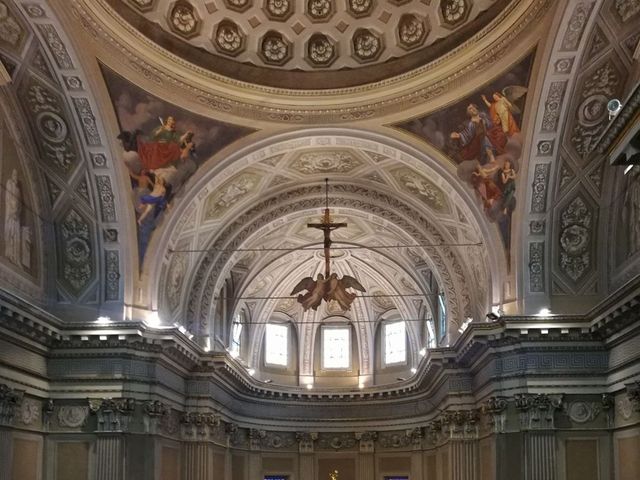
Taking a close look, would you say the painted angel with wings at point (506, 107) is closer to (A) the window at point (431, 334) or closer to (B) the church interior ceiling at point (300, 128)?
(B) the church interior ceiling at point (300, 128)

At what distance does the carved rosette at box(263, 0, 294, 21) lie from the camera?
72.8 ft

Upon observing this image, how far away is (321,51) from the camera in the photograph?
23.1 meters

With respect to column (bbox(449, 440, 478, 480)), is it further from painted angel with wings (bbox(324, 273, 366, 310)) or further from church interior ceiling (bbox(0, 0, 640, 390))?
painted angel with wings (bbox(324, 273, 366, 310))

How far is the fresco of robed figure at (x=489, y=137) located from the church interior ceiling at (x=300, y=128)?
1.8 inches

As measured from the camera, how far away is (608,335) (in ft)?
67.7

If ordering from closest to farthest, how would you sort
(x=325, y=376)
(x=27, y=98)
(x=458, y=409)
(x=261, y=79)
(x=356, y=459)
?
(x=27, y=98), (x=261, y=79), (x=458, y=409), (x=356, y=459), (x=325, y=376)

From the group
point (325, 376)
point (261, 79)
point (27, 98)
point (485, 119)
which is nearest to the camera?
point (27, 98)

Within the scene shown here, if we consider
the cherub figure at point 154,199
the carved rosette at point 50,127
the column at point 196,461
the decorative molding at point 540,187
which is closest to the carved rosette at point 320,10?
the cherub figure at point 154,199

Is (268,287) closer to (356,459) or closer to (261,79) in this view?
(356,459)

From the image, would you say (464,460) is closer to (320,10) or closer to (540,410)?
(540,410)

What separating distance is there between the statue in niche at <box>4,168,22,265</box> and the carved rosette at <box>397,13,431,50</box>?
9.27m

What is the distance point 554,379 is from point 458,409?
570cm

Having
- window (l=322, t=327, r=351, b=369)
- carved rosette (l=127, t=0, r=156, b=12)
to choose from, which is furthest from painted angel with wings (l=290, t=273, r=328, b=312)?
window (l=322, t=327, r=351, b=369)

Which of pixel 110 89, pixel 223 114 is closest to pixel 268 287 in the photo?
pixel 223 114
